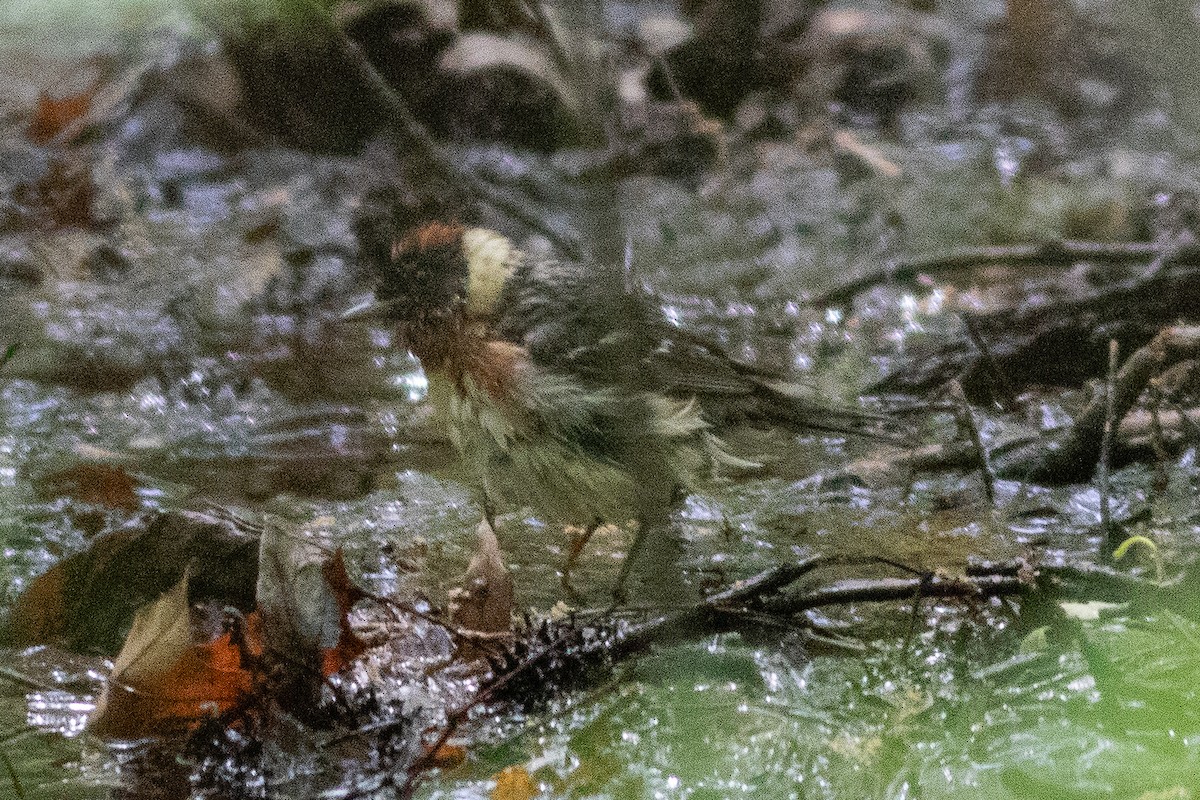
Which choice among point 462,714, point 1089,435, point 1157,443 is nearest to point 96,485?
point 462,714

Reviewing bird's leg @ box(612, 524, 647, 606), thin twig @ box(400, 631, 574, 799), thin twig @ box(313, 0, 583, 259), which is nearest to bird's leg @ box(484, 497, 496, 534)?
bird's leg @ box(612, 524, 647, 606)

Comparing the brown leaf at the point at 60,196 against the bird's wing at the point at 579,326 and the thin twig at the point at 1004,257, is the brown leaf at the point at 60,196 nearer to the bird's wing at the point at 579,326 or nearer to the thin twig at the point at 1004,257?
the thin twig at the point at 1004,257

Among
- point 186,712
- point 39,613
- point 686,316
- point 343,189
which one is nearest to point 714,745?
point 186,712

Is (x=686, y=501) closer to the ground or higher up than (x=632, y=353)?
closer to the ground

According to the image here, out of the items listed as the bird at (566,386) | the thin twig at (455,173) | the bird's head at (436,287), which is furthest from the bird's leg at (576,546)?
the thin twig at (455,173)

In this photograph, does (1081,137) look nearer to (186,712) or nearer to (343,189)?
(343,189)

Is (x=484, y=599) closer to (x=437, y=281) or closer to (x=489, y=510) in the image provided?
(x=489, y=510)
